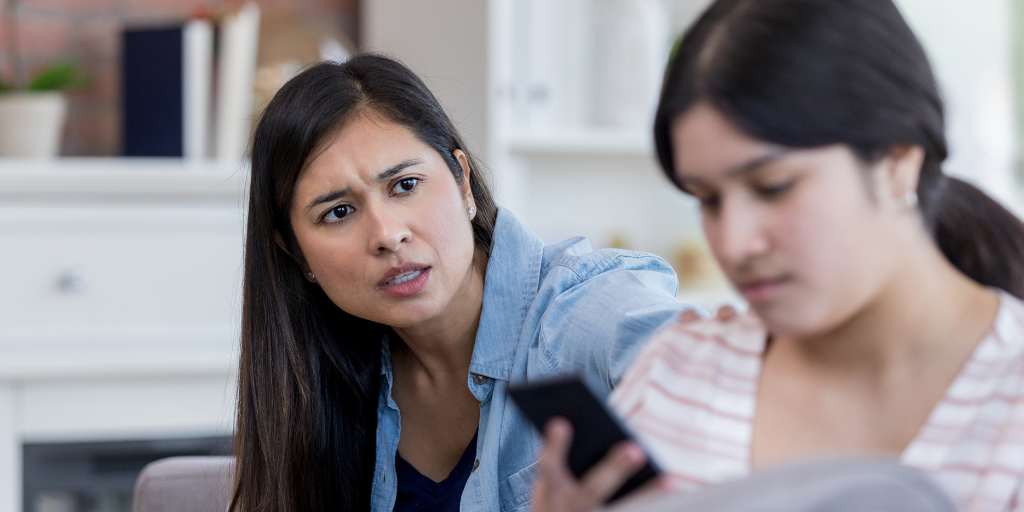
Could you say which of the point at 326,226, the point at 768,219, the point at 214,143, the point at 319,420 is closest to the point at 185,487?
the point at 319,420

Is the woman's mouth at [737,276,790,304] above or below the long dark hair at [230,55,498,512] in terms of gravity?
above

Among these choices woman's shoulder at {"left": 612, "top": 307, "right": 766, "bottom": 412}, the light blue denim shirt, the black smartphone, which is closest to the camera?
the black smartphone

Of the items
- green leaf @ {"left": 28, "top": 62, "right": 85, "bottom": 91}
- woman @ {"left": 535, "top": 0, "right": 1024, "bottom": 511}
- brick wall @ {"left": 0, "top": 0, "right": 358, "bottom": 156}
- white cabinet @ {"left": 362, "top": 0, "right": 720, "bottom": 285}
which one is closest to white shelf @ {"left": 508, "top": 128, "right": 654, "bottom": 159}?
white cabinet @ {"left": 362, "top": 0, "right": 720, "bottom": 285}

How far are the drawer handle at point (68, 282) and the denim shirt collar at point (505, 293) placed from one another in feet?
4.11

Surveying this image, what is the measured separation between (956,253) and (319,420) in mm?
978

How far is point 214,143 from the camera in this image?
3020 millimetres

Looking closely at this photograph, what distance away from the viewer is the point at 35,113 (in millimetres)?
2904

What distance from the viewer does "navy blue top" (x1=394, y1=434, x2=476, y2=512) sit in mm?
1829

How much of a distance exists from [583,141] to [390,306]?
1663 mm

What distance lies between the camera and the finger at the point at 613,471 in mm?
980

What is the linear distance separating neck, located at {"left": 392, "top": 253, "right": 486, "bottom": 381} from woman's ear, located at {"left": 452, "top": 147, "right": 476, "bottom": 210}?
81 millimetres

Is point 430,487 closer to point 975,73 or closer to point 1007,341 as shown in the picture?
point 1007,341

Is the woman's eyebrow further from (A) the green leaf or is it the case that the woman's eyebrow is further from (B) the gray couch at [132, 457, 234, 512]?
(A) the green leaf

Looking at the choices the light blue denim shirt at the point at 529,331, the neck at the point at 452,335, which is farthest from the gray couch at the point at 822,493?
the neck at the point at 452,335
